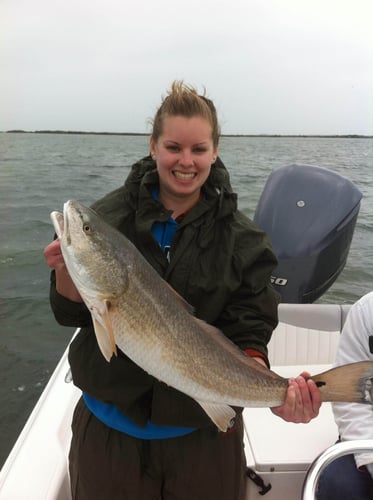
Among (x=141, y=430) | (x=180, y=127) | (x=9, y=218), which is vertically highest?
(x=180, y=127)

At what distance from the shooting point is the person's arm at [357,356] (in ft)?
8.66

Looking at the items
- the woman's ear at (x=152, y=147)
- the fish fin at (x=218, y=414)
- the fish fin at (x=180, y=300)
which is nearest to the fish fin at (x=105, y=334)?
the fish fin at (x=180, y=300)

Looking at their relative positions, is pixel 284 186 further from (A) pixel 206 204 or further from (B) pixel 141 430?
(B) pixel 141 430

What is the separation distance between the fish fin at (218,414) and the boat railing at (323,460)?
1.39 feet

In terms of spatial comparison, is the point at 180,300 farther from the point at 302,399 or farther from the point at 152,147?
the point at 152,147

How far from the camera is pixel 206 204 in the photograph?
2.36 m

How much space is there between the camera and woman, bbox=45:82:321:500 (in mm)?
2221

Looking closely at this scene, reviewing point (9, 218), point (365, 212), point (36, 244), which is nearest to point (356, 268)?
point (365, 212)

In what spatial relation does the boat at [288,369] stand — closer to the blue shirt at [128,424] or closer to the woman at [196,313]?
the woman at [196,313]

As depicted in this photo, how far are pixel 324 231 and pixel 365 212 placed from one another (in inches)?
523

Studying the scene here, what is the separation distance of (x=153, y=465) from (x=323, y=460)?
0.91 meters

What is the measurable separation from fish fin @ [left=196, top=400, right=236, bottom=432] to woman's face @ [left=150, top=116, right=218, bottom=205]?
3.34ft

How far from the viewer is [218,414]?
2051 mm

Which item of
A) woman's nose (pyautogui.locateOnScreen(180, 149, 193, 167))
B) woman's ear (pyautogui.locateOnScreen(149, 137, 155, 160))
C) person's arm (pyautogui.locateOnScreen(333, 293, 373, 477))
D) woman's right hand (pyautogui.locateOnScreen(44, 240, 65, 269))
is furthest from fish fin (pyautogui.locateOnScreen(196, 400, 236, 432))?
woman's ear (pyautogui.locateOnScreen(149, 137, 155, 160))
